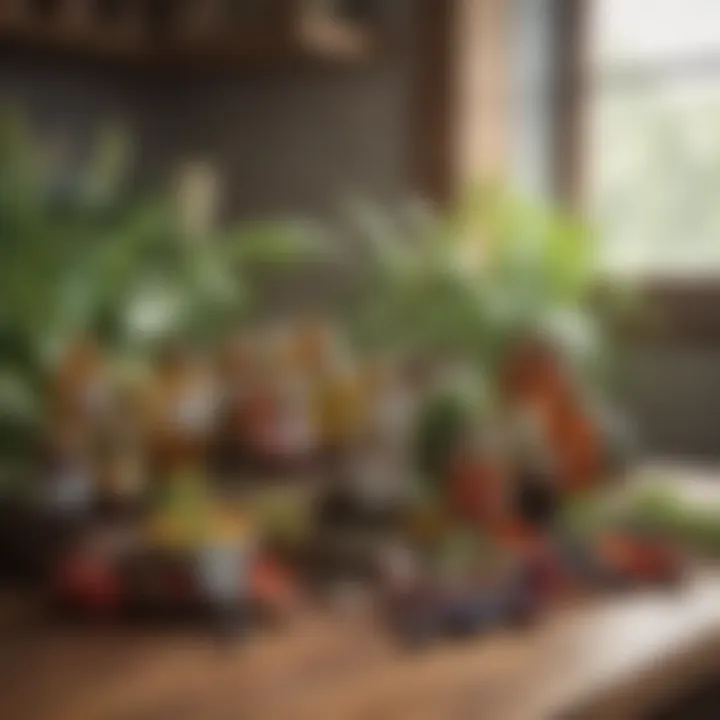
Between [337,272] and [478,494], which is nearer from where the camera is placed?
[478,494]

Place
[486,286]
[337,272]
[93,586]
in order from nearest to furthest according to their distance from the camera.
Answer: [93,586] → [486,286] → [337,272]

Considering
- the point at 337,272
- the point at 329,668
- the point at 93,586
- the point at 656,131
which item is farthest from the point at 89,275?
the point at 656,131

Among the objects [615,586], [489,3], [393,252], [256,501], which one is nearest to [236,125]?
[489,3]

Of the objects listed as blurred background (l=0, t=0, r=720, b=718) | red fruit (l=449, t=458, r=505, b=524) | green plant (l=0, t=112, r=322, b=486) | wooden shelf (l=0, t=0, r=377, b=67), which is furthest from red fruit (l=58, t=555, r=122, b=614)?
wooden shelf (l=0, t=0, r=377, b=67)

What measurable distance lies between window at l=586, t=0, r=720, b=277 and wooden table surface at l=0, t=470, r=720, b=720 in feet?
3.36

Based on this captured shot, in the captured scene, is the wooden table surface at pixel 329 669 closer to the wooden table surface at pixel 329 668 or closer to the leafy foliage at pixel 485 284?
the wooden table surface at pixel 329 668

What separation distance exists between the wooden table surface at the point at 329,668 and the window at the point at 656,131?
1.02 metres

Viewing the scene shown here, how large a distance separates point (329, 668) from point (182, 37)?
1.42 meters

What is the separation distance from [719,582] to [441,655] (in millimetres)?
292

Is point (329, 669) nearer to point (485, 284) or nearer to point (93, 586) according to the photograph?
point (93, 586)

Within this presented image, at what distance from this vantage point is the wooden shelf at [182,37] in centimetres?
196

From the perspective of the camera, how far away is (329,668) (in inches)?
35.8

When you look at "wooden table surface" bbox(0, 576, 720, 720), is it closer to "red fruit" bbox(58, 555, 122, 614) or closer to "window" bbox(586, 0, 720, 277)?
"red fruit" bbox(58, 555, 122, 614)

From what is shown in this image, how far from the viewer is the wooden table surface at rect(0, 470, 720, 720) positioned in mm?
816
